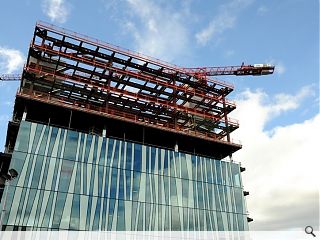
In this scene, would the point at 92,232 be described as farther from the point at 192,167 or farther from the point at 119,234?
the point at 192,167

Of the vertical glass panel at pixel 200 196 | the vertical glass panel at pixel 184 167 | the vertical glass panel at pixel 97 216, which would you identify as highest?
the vertical glass panel at pixel 184 167

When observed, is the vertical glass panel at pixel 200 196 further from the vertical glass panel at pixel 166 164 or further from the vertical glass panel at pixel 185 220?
the vertical glass panel at pixel 166 164

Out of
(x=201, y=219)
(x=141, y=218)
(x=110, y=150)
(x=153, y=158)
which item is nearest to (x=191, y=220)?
(x=201, y=219)

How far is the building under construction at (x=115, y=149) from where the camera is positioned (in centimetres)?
4169

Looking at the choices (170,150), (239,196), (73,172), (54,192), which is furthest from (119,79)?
(239,196)

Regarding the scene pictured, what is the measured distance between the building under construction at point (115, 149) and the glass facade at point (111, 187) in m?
0.12

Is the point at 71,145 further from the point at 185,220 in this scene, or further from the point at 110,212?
the point at 185,220

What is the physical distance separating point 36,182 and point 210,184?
24.2 metres

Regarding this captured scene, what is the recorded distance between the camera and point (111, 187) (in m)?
44.9

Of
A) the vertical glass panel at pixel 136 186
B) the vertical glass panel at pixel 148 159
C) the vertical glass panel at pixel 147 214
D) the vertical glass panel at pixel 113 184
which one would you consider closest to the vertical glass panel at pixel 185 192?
the vertical glass panel at pixel 147 214

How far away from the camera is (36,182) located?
41.2 m

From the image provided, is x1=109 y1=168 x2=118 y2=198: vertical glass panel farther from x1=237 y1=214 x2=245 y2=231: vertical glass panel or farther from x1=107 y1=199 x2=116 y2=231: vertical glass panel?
x1=237 y1=214 x2=245 y2=231: vertical glass panel

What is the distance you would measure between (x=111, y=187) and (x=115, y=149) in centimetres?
560

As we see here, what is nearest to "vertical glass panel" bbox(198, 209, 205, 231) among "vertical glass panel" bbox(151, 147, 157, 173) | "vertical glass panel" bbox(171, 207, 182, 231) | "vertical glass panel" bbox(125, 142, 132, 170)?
"vertical glass panel" bbox(171, 207, 182, 231)
